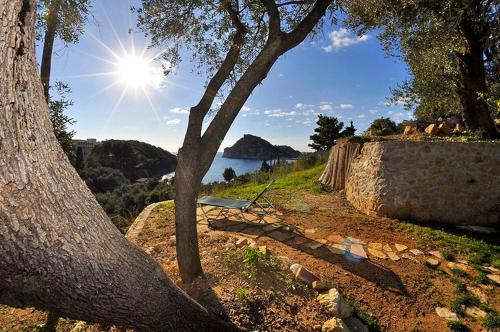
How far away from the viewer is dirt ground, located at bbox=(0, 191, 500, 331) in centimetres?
342

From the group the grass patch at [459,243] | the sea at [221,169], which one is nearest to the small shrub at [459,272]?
the grass patch at [459,243]

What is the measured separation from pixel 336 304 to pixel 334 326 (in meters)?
0.42

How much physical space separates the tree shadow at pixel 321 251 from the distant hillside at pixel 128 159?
1466 inches

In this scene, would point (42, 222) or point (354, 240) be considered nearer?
point (42, 222)

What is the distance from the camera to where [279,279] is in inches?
162

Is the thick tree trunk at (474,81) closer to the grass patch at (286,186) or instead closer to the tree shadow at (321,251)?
Result: the grass patch at (286,186)

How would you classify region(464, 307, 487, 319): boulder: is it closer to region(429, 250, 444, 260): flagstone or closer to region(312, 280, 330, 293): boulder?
region(429, 250, 444, 260): flagstone

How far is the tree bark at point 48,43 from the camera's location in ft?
15.7

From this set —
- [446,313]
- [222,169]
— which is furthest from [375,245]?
[222,169]

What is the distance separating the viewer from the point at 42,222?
1.57 meters

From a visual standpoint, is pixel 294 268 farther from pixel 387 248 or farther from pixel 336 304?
pixel 387 248

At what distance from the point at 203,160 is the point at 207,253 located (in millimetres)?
2037

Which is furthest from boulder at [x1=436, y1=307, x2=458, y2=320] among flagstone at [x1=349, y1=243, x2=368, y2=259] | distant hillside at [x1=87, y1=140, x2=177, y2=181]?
distant hillside at [x1=87, y1=140, x2=177, y2=181]

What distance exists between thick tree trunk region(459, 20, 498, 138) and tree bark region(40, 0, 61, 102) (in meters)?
10.2
